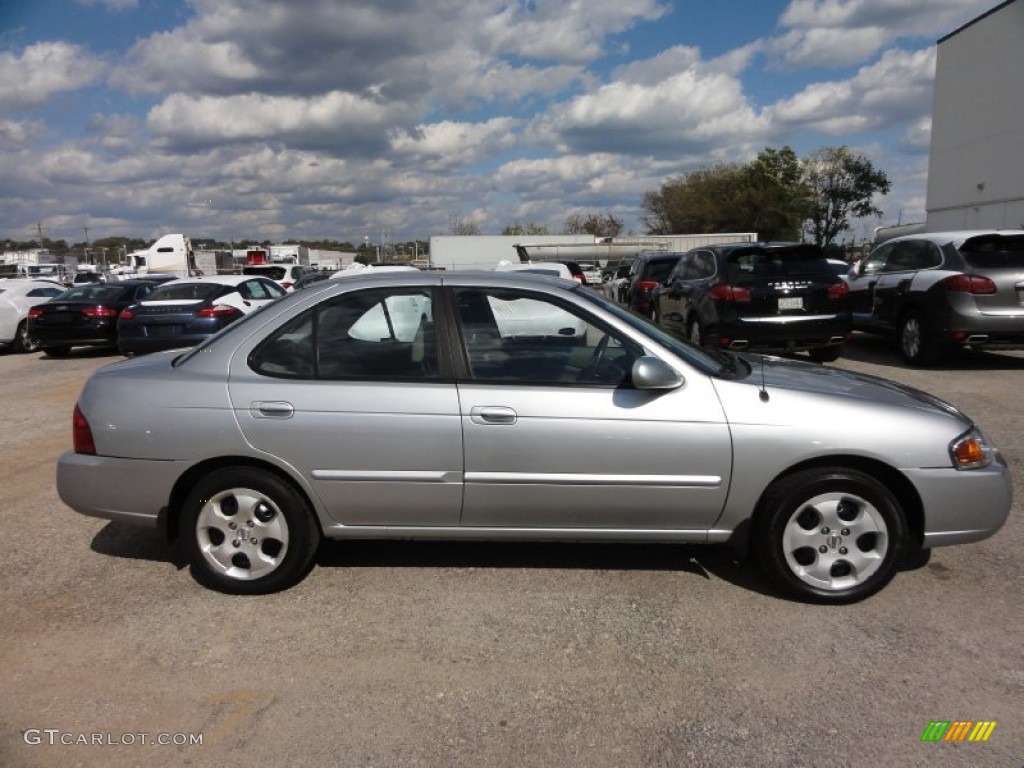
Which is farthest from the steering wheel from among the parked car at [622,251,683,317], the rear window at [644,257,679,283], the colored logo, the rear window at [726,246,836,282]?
the rear window at [644,257,679,283]

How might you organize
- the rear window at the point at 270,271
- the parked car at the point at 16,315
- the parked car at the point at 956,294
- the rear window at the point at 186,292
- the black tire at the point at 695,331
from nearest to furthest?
1. the parked car at the point at 956,294
2. the black tire at the point at 695,331
3. the rear window at the point at 186,292
4. the parked car at the point at 16,315
5. the rear window at the point at 270,271

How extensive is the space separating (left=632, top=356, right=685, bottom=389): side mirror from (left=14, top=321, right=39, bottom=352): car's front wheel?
1515 cm

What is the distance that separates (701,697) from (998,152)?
35.7 meters

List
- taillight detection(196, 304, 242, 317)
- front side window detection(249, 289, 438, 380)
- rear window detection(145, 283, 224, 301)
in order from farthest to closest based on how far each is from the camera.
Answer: rear window detection(145, 283, 224, 301) < taillight detection(196, 304, 242, 317) < front side window detection(249, 289, 438, 380)

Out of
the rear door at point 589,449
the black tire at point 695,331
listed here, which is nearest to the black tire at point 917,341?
the black tire at point 695,331

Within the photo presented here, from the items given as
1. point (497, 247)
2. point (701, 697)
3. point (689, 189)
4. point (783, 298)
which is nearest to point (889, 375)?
point (783, 298)

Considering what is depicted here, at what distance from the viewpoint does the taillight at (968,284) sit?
8773 millimetres

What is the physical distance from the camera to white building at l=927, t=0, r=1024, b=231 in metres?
29.7

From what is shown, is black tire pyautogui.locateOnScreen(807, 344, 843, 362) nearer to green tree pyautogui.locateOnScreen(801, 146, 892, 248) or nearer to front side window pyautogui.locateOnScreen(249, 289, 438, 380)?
front side window pyautogui.locateOnScreen(249, 289, 438, 380)

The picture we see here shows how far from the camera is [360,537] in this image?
378 cm

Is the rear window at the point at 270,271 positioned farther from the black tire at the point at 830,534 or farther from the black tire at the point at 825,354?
the black tire at the point at 830,534

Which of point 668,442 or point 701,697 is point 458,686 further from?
point 668,442

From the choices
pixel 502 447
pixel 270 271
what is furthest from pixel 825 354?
A: pixel 270 271

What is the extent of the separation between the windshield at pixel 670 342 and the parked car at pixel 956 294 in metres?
6.37
